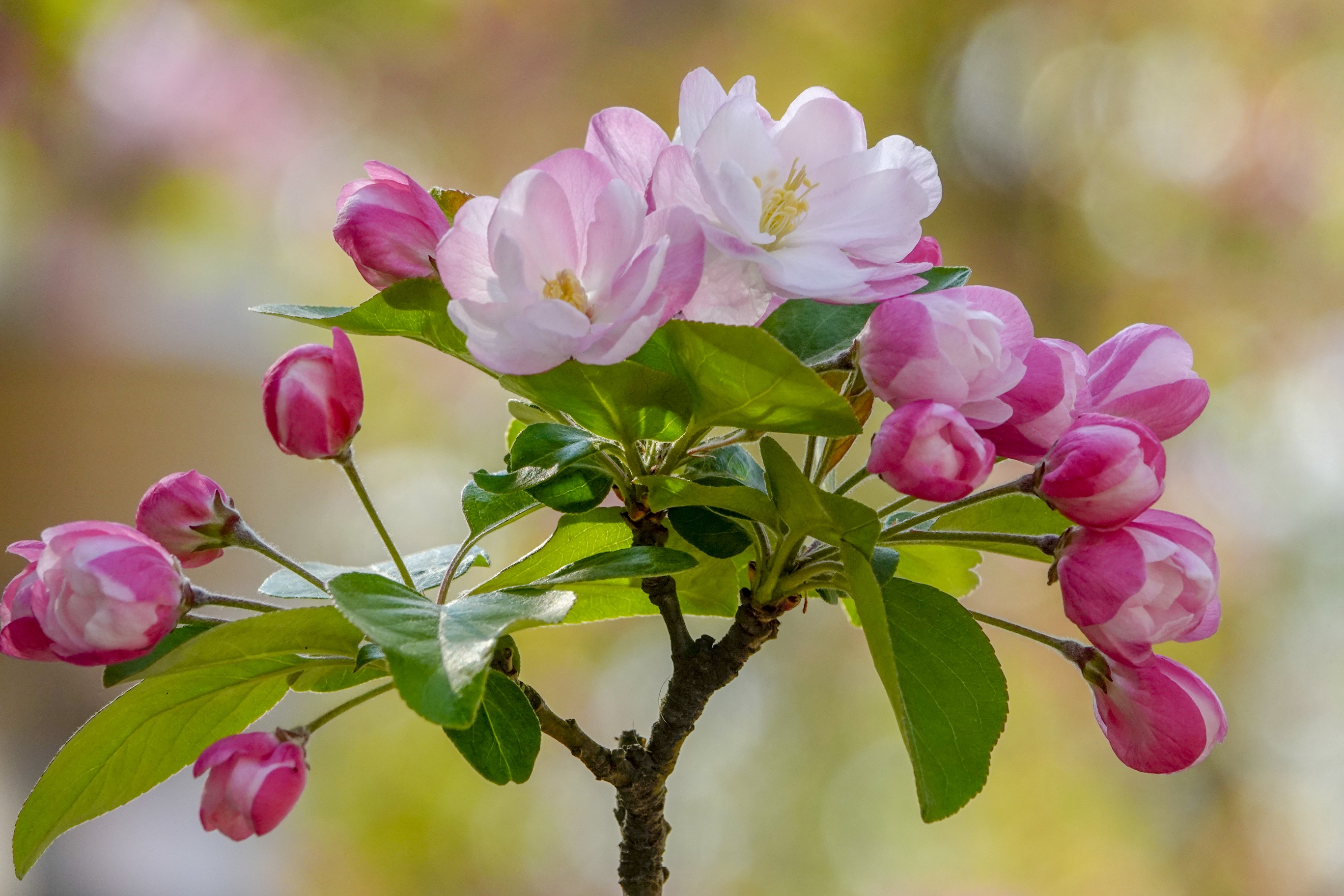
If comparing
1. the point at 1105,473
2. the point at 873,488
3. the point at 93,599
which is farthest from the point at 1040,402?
the point at 873,488

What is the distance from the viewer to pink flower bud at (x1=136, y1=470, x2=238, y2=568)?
0.46m

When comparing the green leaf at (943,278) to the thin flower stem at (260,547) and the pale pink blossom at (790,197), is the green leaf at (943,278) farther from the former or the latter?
the thin flower stem at (260,547)

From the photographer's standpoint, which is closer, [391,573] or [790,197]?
[790,197]

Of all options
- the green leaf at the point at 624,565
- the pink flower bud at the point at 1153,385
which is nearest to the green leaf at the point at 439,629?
the green leaf at the point at 624,565

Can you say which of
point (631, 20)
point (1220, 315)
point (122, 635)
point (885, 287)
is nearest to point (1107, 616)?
point (885, 287)

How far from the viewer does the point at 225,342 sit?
202 cm

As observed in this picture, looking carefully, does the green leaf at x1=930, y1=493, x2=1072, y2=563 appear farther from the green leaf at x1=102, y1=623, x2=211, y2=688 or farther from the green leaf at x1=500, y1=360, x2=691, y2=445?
the green leaf at x1=102, y1=623, x2=211, y2=688

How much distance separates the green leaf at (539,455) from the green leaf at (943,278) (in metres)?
0.15

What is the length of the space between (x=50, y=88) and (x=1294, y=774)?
228 centimetres

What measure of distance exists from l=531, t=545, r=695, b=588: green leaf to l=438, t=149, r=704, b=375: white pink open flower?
3.2 inches

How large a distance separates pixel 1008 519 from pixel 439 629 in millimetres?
293

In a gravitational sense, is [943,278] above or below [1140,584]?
above

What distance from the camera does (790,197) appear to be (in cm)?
43

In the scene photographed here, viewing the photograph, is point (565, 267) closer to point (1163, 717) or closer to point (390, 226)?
point (390, 226)
